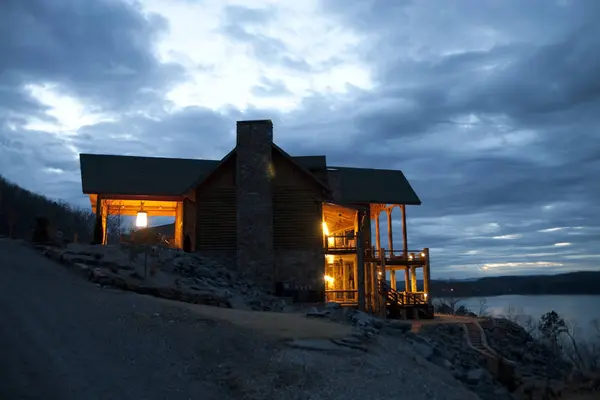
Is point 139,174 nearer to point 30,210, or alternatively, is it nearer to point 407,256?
Answer: point 407,256

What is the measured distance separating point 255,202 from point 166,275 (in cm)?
707

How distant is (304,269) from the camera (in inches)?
984

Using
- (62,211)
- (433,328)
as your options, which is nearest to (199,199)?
(433,328)

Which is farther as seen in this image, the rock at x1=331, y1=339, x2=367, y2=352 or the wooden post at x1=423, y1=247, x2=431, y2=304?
the wooden post at x1=423, y1=247, x2=431, y2=304

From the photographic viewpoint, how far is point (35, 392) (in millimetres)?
7414

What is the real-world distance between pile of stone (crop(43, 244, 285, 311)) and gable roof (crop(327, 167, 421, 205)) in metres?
10.7

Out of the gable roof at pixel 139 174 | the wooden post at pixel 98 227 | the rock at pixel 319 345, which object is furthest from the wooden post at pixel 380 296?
the rock at pixel 319 345

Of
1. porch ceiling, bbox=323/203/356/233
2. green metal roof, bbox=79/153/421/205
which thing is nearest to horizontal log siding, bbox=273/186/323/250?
porch ceiling, bbox=323/203/356/233

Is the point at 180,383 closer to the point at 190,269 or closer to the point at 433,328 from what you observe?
the point at 190,269

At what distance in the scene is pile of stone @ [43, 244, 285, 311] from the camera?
15.9 meters

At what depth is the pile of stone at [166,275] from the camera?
1594cm

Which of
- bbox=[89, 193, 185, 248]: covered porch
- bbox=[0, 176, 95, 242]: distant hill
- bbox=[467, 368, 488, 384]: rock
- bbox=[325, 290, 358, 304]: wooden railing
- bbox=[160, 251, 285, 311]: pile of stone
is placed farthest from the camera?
bbox=[0, 176, 95, 242]: distant hill

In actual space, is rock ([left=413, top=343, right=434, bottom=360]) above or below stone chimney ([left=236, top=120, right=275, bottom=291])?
below

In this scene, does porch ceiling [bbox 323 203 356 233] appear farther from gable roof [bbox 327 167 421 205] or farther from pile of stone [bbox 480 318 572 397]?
pile of stone [bbox 480 318 572 397]
